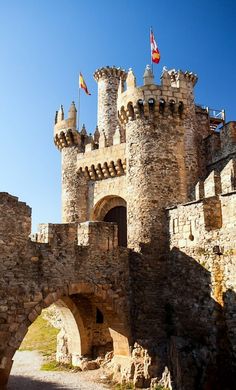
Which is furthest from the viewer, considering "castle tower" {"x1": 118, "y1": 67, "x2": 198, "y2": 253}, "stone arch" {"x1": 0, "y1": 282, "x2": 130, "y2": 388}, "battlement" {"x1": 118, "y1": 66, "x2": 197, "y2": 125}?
"battlement" {"x1": 118, "y1": 66, "x2": 197, "y2": 125}

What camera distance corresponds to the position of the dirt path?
1558 cm

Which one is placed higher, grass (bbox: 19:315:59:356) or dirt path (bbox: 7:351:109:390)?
grass (bbox: 19:315:59:356)

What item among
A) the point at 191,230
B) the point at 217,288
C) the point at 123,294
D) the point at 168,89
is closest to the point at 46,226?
the point at 123,294

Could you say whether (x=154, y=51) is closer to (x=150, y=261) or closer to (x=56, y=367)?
(x=150, y=261)

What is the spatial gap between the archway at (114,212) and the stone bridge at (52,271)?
4853 millimetres

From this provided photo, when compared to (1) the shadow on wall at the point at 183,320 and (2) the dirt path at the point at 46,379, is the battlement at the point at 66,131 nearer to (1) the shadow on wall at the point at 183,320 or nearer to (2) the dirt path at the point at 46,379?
(1) the shadow on wall at the point at 183,320

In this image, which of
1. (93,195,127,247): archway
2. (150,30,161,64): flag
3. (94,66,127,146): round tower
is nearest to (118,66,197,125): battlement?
(150,30,161,64): flag

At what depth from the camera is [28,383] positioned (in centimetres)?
1616

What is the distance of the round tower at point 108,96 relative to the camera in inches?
1090

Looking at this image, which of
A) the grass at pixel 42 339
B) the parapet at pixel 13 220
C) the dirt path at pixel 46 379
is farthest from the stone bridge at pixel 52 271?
the grass at pixel 42 339

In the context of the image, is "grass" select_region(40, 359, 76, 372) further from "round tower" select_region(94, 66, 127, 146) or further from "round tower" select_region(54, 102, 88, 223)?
"round tower" select_region(94, 66, 127, 146)

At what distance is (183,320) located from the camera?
49.8 feet

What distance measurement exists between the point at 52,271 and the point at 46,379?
6.01m

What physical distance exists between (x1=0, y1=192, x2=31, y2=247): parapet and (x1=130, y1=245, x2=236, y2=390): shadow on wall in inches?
205
